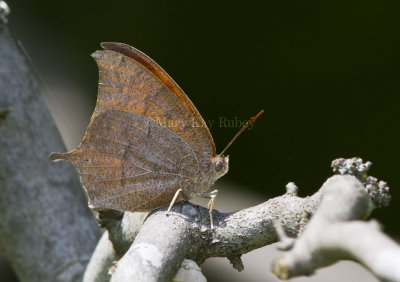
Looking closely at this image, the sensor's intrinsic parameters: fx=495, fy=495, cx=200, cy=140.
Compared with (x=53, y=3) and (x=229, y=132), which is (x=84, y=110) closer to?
(x=53, y=3)

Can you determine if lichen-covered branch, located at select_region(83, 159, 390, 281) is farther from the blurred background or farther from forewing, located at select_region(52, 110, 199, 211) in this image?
the blurred background

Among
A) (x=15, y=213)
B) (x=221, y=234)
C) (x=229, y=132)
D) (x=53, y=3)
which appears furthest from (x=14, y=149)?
(x=53, y=3)

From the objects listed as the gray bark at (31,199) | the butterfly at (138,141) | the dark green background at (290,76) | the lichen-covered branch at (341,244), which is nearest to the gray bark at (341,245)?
the lichen-covered branch at (341,244)

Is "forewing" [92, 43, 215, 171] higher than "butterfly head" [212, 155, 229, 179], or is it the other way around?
"forewing" [92, 43, 215, 171]

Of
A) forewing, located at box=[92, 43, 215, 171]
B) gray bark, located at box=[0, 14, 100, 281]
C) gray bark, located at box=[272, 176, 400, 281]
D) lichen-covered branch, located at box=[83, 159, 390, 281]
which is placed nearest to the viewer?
gray bark, located at box=[272, 176, 400, 281]

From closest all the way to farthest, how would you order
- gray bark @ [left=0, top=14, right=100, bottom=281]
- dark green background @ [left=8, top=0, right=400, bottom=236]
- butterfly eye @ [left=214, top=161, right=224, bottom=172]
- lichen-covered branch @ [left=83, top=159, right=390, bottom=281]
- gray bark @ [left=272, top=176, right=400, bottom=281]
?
gray bark @ [left=272, top=176, right=400, bottom=281] → lichen-covered branch @ [left=83, top=159, right=390, bottom=281] → butterfly eye @ [left=214, top=161, right=224, bottom=172] → gray bark @ [left=0, top=14, right=100, bottom=281] → dark green background @ [left=8, top=0, right=400, bottom=236]

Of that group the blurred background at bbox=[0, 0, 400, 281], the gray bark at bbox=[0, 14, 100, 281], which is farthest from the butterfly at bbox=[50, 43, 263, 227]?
the blurred background at bbox=[0, 0, 400, 281]

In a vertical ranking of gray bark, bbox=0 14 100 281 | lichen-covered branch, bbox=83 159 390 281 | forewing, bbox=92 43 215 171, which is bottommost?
gray bark, bbox=0 14 100 281
